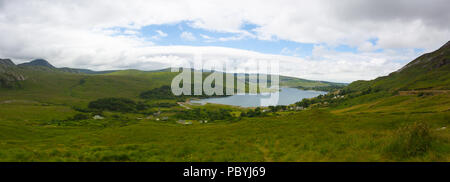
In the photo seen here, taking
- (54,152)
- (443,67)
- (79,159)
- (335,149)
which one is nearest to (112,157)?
(79,159)

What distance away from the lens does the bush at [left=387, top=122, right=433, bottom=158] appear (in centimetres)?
1557

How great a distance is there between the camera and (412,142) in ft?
52.6

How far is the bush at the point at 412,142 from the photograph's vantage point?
15.6m

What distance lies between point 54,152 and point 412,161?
26727 mm

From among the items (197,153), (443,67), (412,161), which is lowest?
(197,153)
